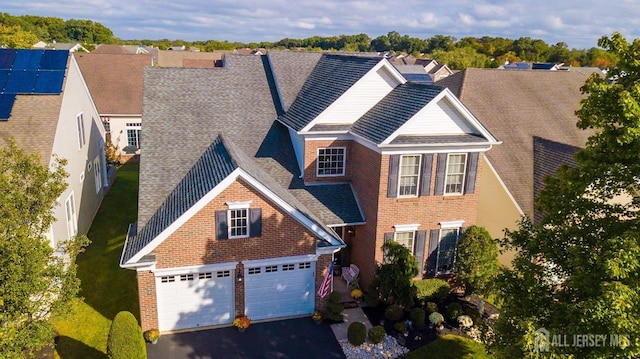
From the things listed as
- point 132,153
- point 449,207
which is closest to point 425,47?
point 132,153

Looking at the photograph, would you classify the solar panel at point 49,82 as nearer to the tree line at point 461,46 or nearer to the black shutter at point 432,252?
the black shutter at point 432,252

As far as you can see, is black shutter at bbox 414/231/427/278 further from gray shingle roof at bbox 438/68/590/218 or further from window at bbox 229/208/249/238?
window at bbox 229/208/249/238

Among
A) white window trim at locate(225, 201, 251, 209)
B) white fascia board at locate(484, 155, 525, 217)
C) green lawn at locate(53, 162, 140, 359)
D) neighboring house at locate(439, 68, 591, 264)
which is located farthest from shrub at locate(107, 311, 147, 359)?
white fascia board at locate(484, 155, 525, 217)

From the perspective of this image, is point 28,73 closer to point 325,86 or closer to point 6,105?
point 6,105

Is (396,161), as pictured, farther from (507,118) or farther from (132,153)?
(132,153)

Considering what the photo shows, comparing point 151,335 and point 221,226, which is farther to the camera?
point 221,226

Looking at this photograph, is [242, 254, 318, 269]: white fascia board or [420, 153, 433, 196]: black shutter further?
[420, 153, 433, 196]: black shutter

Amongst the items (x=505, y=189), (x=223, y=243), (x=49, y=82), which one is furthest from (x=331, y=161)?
(x=49, y=82)
